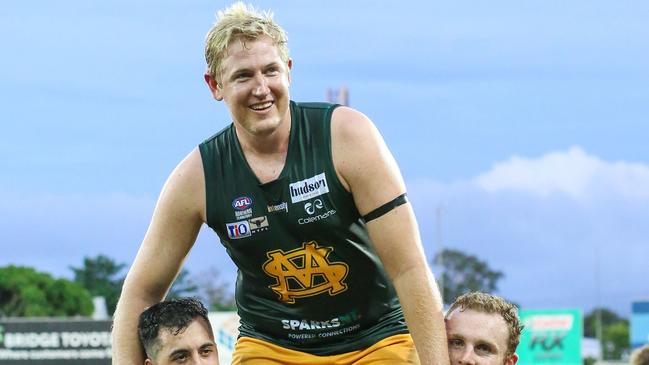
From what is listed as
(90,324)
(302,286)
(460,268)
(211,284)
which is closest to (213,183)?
(302,286)

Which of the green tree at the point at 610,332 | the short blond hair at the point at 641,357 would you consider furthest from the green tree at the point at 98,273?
the short blond hair at the point at 641,357

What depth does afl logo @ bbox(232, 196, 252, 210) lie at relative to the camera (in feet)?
20.2

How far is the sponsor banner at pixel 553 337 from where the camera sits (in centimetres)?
4322

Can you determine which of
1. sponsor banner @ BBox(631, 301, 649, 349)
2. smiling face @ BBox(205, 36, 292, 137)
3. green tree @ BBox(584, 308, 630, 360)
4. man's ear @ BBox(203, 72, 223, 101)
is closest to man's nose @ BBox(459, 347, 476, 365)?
smiling face @ BBox(205, 36, 292, 137)

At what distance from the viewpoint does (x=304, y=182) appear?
19.9 feet

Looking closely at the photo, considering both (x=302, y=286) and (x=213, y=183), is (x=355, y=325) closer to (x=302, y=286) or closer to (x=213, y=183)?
(x=302, y=286)

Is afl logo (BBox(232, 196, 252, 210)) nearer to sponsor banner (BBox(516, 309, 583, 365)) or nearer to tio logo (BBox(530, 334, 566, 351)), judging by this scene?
sponsor banner (BBox(516, 309, 583, 365))

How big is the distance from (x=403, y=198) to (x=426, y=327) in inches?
24.5

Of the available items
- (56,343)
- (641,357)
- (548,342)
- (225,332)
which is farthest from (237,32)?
(548,342)

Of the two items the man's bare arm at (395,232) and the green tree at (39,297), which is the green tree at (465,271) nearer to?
the green tree at (39,297)

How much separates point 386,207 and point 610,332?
88.1m

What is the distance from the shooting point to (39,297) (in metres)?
63.9

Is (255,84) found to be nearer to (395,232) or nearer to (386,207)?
(386,207)

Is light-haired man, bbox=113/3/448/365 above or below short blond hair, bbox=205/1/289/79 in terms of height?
below
